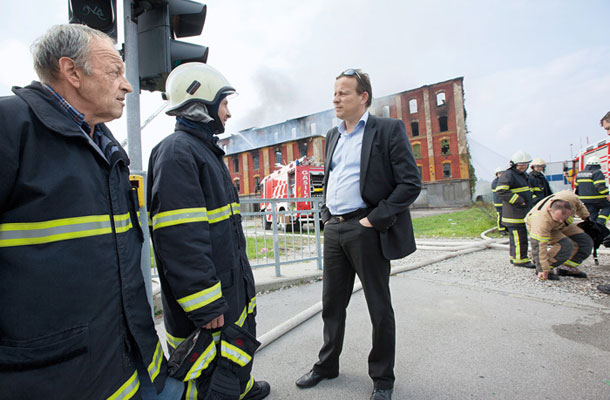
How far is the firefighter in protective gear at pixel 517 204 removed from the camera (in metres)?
5.40

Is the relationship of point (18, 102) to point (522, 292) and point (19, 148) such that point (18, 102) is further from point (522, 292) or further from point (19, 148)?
point (522, 292)

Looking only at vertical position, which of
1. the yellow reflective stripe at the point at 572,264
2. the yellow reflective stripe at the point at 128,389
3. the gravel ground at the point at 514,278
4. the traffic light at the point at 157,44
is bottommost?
the gravel ground at the point at 514,278

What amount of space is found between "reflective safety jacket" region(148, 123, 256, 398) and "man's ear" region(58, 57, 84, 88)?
1.56ft

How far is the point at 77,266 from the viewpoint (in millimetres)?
1023

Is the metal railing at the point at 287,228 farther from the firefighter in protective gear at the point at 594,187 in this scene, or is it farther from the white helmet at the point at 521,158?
the firefighter in protective gear at the point at 594,187

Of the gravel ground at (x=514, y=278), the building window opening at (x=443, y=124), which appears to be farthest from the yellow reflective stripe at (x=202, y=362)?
the building window opening at (x=443, y=124)

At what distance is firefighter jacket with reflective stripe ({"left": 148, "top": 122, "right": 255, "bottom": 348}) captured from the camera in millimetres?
1433

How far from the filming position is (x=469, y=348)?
267 cm

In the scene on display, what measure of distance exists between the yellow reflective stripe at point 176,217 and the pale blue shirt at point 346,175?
3.56ft

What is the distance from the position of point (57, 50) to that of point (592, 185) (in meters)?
8.91

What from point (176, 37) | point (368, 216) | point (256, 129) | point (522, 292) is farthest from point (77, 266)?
point (256, 129)

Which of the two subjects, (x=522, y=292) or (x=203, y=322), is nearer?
(x=203, y=322)

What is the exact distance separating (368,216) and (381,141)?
0.54 metres

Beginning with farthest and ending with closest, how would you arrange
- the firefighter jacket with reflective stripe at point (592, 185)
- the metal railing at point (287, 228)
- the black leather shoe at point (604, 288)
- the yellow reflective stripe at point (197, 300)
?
the firefighter jacket with reflective stripe at point (592, 185) → the metal railing at point (287, 228) → the black leather shoe at point (604, 288) → the yellow reflective stripe at point (197, 300)
